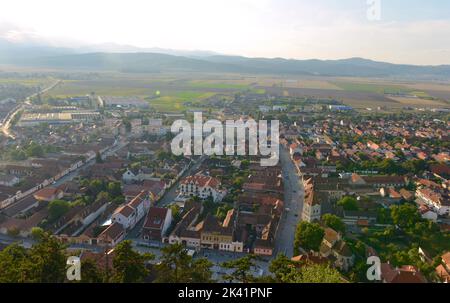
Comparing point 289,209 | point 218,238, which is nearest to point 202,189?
point 289,209

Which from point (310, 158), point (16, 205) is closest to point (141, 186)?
point (16, 205)

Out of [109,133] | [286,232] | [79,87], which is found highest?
[79,87]

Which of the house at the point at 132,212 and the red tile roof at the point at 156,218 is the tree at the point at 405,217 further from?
the house at the point at 132,212

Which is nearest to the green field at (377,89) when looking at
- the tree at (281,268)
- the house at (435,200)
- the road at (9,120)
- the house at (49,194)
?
the road at (9,120)

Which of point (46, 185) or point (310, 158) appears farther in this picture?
point (310, 158)

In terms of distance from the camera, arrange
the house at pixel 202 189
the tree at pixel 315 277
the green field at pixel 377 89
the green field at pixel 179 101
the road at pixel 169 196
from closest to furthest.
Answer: the tree at pixel 315 277, the road at pixel 169 196, the house at pixel 202 189, the green field at pixel 179 101, the green field at pixel 377 89

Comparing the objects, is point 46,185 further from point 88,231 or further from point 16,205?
point 88,231
